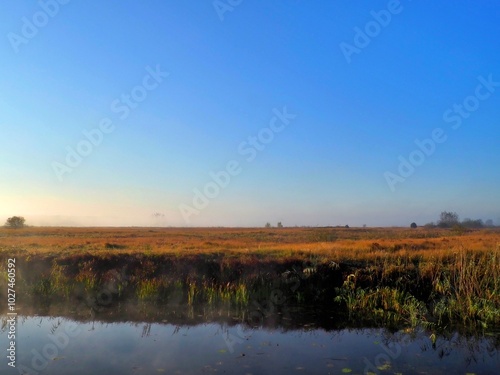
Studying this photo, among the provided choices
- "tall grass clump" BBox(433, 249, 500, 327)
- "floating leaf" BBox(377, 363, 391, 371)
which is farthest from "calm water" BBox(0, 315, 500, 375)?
"tall grass clump" BBox(433, 249, 500, 327)

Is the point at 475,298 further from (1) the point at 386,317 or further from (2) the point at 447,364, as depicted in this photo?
(2) the point at 447,364

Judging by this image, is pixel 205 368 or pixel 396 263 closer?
pixel 205 368

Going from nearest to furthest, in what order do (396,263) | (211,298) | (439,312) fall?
(439,312), (211,298), (396,263)

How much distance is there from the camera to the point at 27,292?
14.6 metres

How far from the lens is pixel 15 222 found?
83.2 m

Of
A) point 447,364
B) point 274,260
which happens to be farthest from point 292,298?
point 447,364

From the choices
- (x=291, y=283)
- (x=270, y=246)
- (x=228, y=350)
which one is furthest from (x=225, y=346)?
(x=270, y=246)

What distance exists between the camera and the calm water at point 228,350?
26.9 ft

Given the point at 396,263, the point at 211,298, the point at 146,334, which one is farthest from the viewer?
the point at 396,263

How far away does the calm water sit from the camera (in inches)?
322

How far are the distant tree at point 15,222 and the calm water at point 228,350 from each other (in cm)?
8148

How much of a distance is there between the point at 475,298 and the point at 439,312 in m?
1.32

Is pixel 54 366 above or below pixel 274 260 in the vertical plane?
below

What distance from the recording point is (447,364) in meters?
8.66
